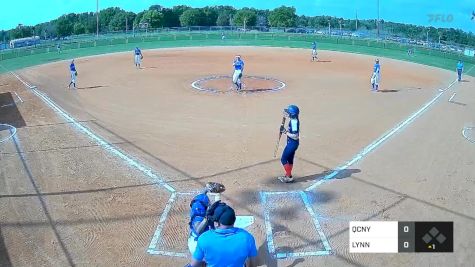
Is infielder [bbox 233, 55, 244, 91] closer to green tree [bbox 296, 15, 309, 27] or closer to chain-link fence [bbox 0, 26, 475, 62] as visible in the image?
chain-link fence [bbox 0, 26, 475, 62]

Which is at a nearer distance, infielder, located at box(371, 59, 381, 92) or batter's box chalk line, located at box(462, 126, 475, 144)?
batter's box chalk line, located at box(462, 126, 475, 144)

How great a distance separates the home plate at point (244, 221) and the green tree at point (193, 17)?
75.5 metres

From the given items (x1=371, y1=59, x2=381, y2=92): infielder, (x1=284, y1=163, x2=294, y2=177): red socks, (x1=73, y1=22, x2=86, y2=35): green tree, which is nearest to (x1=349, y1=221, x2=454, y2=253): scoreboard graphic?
(x1=284, y1=163, x2=294, y2=177): red socks

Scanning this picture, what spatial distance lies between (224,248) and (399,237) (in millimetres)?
5120

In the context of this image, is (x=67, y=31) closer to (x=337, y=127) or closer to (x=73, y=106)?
(x=73, y=106)

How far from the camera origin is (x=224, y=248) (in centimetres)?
517

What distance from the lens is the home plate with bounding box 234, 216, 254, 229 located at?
31.8ft

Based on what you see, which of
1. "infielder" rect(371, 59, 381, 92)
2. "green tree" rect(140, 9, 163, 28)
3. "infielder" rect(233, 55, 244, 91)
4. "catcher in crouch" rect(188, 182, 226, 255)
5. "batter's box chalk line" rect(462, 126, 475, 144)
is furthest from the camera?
"green tree" rect(140, 9, 163, 28)

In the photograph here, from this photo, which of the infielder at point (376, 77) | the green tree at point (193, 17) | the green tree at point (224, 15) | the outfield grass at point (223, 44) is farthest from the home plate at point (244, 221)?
the green tree at point (193, 17)

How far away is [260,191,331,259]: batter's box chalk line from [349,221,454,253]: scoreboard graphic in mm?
576

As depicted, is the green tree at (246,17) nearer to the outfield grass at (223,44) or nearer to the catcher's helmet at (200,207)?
the outfield grass at (223,44)

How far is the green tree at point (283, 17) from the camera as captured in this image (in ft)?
255

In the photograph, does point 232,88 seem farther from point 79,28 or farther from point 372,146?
point 79,28

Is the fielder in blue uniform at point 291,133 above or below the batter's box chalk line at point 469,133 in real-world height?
above
